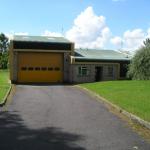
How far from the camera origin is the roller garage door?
45.3 metres

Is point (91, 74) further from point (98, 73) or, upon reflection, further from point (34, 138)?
point (34, 138)

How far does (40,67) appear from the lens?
4594cm

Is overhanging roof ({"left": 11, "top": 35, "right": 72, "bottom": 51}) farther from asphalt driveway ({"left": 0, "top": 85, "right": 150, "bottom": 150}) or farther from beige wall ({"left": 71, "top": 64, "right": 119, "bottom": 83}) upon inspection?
asphalt driveway ({"left": 0, "top": 85, "right": 150, "bottom": 150})

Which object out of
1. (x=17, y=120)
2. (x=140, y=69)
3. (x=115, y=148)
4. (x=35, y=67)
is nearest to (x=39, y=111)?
(x=17, y=120)

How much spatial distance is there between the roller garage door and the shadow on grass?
3172cm

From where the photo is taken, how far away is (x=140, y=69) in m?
41.5

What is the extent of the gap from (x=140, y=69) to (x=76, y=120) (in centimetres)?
2749

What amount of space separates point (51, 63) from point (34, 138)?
35.0 meters

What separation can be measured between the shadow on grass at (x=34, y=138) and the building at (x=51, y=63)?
31.5 metres

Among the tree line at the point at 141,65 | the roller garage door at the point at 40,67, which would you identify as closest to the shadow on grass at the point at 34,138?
the tree line at the point at 141,65

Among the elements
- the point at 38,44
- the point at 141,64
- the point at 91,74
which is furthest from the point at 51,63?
the point at 141,64

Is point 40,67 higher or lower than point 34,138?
lower

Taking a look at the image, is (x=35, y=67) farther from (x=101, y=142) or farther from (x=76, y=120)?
(x=101, y=142)

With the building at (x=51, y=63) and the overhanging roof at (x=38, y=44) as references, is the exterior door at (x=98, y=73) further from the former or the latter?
the overhanging roof at (x=38, y=44)
